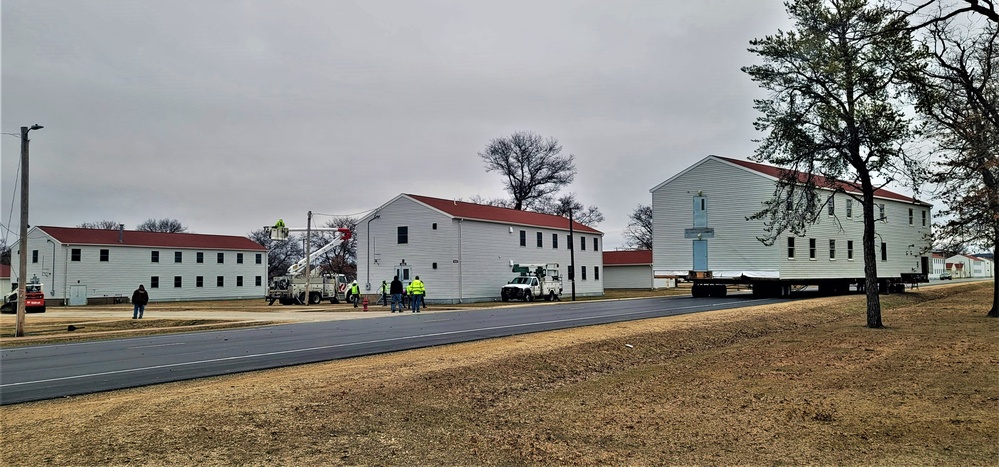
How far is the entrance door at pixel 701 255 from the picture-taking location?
3853cm

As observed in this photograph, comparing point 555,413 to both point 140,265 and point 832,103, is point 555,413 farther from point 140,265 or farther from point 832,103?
point 140,265

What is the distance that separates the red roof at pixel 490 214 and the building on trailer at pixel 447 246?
4 cm

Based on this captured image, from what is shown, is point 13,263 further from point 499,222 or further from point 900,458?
point 900,458

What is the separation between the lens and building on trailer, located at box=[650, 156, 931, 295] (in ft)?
121

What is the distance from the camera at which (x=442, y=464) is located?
6824 millimetres

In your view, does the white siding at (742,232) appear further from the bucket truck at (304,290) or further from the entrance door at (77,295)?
the entrance door at (77,295)

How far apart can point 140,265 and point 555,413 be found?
63392mm

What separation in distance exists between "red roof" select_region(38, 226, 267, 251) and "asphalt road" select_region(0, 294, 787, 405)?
148 ft

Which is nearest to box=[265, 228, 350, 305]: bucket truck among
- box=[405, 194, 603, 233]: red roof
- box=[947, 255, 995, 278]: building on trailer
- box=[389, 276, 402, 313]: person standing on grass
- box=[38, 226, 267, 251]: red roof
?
box=[405, 194, 603, 233]: red roof

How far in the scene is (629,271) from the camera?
7606cm

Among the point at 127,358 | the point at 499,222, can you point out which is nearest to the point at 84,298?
the point at 499,222

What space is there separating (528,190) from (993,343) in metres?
62.8

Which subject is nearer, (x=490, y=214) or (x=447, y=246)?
(x=447, y=246)

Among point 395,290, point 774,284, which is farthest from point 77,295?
→ point 774,284
